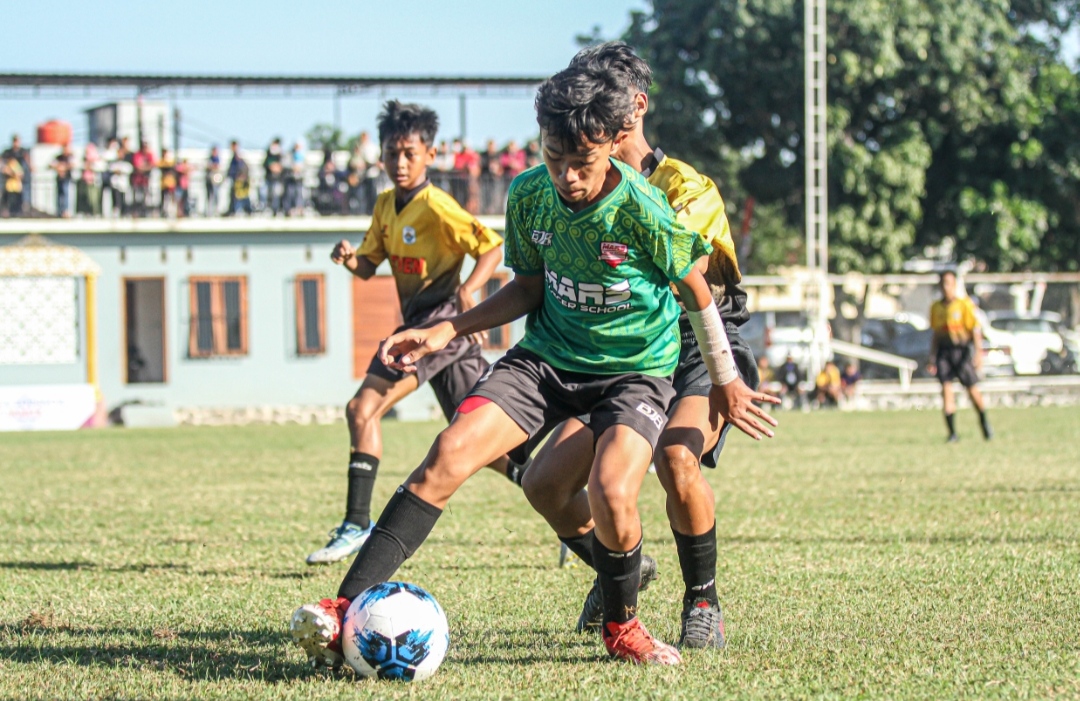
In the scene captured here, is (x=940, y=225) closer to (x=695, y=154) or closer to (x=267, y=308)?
(x=695, y=154)

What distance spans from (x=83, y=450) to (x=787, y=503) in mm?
11202

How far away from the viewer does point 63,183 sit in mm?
27266

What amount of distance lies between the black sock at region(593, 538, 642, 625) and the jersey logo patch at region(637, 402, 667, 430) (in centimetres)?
43

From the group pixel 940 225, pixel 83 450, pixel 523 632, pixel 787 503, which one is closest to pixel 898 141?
pixel 940 225

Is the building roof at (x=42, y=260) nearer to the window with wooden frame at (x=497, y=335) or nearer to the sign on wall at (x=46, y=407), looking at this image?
the sign on wall at (x=46, y=407)

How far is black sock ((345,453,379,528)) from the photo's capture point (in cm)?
706

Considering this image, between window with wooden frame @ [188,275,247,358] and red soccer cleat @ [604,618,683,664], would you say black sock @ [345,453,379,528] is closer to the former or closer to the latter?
red soccer cleat @ [604,618,683,664]

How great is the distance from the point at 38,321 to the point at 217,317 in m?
3.56

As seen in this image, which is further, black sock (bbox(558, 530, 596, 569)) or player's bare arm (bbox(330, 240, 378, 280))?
player's bare arm (bbox(330, 240, 378, 280))

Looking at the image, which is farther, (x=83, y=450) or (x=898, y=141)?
(x=898, y=141)

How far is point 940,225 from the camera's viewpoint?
107 feet

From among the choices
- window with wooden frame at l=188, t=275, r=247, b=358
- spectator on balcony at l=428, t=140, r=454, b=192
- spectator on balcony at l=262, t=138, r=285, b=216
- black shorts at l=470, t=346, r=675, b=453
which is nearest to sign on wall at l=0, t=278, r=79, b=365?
window with wooden frame at l=188, t=275, r=247, b=358

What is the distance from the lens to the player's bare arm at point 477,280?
6555 mm

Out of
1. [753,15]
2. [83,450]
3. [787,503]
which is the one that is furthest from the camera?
[753,15]
